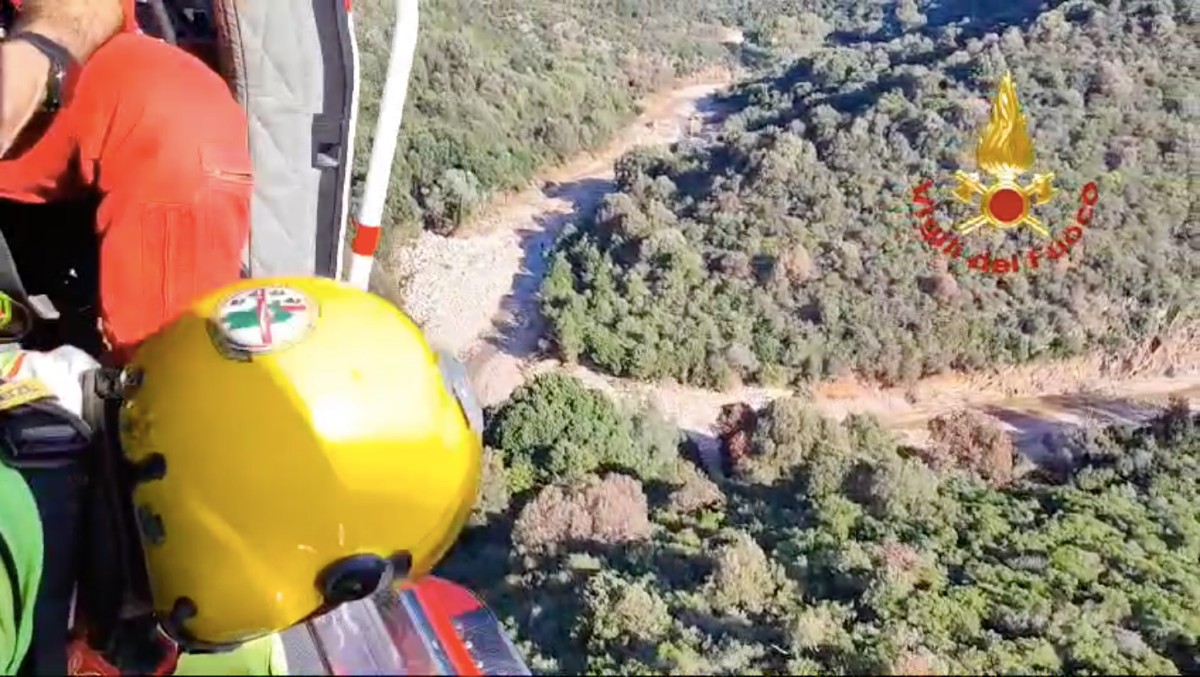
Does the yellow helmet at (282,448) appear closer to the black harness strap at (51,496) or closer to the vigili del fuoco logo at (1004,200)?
the black harness strap at (51,496)

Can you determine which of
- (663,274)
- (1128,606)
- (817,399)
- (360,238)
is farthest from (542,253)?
(360,238)

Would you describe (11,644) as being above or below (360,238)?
below

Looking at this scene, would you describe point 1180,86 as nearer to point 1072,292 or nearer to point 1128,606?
point 1072,292

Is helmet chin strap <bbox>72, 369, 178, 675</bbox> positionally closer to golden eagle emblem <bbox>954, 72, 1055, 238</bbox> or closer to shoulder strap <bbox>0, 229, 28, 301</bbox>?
shoulder strap <bbox>0, 229, 28, 301</bbox>

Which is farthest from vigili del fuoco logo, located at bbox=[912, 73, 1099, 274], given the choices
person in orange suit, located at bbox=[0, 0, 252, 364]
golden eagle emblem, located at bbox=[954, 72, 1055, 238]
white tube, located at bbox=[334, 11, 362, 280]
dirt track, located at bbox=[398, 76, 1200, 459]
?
person in orange suit, located at bbox=[0, 0, 252, 364]

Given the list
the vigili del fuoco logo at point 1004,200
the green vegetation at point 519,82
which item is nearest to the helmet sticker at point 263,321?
the vigili del fuoco logo at point 1004,200

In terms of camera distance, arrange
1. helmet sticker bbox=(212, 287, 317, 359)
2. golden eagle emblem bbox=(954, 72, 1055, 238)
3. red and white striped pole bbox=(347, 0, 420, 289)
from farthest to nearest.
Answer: golden eagle emblem bbox=(954, 72, 1055, 238), red and white striped pole bbox=(347, 0, 420, 289), helmet sticker bbox=(212, 287, 317, 359)
